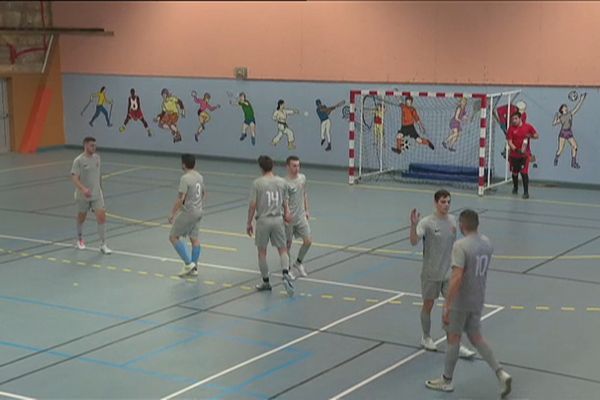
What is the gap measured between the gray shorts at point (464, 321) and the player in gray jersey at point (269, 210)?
14.7 feet

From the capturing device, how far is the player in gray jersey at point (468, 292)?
9.29 metres

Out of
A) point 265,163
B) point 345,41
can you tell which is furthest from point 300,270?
point 345,41

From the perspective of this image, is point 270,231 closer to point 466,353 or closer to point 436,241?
point 436,241

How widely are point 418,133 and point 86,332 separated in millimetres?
16070

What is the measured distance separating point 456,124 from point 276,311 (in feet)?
46.5

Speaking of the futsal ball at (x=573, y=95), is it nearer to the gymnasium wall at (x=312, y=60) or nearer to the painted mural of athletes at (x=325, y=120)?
the gymnasium wall at (x=312, y=60)

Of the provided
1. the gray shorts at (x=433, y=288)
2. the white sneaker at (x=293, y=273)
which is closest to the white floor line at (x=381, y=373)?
the gray shorts at (x=433, y=288)

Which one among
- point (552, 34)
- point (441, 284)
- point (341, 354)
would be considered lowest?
point (341, 354)

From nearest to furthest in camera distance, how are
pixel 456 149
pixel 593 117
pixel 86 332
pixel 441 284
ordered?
pixel 441 284, pixel 86 332, pixel 593 117, pixel 456 149

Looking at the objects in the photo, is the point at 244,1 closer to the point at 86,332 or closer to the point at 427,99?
the point at 427,99

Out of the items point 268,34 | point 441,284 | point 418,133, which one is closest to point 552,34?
point 418,133

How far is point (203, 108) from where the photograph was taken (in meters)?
30.2

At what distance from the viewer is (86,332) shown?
12.1 meters

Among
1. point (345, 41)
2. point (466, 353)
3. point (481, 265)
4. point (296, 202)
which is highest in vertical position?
point (345, 41)
